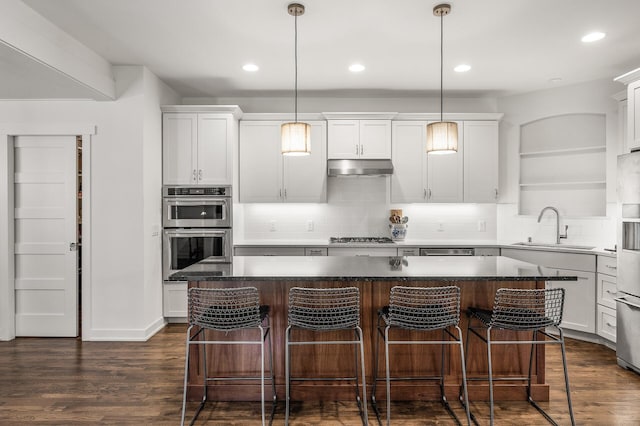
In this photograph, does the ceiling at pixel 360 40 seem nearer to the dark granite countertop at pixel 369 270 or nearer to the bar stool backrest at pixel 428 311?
the dark granite countertop at pixel 369 270

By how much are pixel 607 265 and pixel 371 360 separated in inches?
107

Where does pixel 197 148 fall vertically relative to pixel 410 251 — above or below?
above

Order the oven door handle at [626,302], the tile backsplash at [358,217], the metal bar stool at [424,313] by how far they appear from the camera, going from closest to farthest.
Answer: the metal bar stool at [424,313] → the oven door handle at [626,302] → the tile backsplash at [358,217]

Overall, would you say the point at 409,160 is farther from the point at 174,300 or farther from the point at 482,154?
the point at 174,300

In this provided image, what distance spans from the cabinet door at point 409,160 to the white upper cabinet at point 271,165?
0.91 m

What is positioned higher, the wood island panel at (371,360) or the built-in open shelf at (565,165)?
the built-in open shelf at (565,165)

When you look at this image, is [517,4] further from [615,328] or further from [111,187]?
[111,187]

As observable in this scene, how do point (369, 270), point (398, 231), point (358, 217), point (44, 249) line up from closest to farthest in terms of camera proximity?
point (369, 270) < point (44, 249) < point (398, 231) < point (358, 217)

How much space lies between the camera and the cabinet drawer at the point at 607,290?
3.91 m

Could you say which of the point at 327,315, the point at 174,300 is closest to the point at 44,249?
the point at 174,300

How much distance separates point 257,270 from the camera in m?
2.83

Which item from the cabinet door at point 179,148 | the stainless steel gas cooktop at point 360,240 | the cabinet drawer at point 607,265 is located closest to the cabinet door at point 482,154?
the stainless steel gas cooktop at point 360,240

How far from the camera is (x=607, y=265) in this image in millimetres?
3967

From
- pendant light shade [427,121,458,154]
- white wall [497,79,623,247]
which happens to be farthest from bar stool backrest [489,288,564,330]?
white wall [497,79,623,247]
